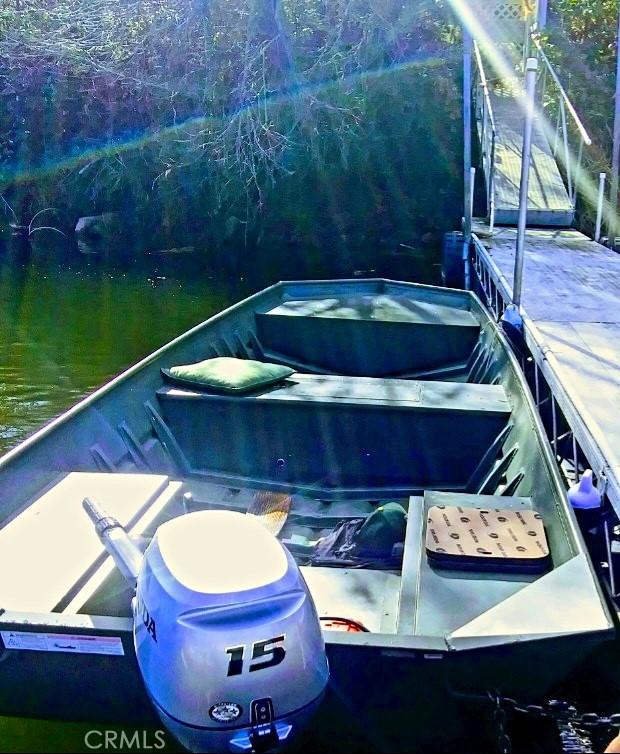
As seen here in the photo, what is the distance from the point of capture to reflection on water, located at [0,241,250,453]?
9.55 m

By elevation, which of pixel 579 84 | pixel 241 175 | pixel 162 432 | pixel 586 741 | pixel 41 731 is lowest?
pixel 586 741

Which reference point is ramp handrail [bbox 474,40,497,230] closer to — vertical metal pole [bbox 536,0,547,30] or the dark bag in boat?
vertical metal pole [bbox 536,0,547,30]

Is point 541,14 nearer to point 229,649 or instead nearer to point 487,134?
point 487,134

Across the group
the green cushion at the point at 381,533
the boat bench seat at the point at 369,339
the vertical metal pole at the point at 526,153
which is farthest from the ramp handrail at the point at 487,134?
the green cushion at the point at 381,533

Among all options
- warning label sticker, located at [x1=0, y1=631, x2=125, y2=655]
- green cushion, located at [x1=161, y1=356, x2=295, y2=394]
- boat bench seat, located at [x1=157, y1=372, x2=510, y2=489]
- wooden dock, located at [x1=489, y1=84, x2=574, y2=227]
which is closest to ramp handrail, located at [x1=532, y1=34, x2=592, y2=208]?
wooden dock, located at [x1=489, y1=84, x2=574, y2=227]

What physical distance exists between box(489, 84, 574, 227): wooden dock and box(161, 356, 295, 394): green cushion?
7.10 metres

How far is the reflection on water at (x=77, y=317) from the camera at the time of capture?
955 cm

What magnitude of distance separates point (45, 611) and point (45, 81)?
20126mm

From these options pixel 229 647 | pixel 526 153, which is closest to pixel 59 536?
pixel 229 647

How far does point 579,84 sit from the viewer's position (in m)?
16.9

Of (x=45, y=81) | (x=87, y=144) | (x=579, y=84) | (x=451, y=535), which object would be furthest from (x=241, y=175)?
(x=451, y=535)

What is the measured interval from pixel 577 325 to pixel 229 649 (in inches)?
203

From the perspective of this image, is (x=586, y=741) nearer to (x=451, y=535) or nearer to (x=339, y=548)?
(x=451, y=535)

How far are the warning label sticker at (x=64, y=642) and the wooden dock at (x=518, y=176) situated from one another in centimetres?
1005
